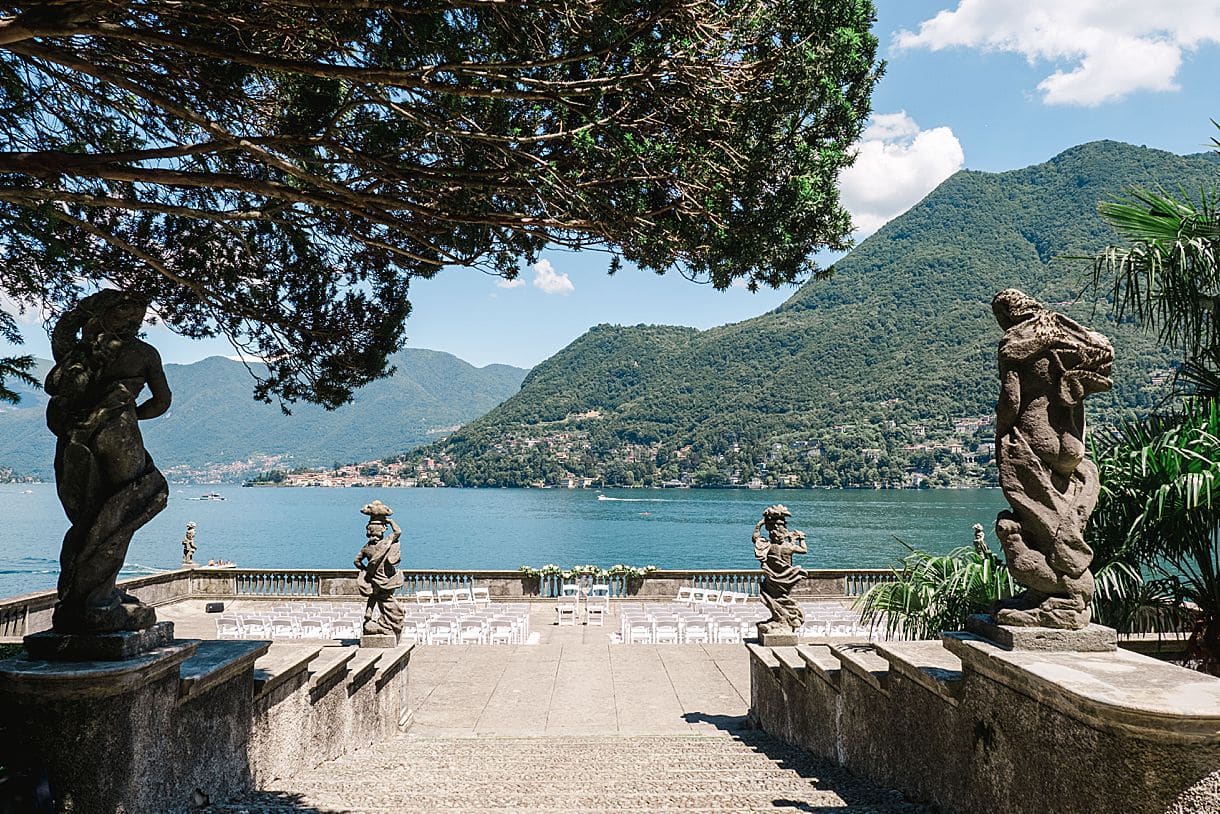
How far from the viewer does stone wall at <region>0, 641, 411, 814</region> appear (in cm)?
340

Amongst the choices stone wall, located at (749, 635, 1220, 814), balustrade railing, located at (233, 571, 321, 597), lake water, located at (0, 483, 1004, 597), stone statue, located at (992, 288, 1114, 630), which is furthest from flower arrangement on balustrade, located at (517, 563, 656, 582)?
lake water, located at (0, 483, 1004, 597)

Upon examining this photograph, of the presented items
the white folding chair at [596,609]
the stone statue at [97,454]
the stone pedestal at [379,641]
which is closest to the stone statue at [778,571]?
the stone pedestal at [379,641]

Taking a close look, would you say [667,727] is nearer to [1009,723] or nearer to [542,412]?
[1009,723]

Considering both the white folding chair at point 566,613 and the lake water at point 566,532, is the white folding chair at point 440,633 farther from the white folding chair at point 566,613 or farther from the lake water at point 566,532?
the lake water at point 566,532

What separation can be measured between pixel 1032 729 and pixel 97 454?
13.8 feet

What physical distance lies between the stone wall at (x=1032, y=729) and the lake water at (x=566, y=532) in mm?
40652

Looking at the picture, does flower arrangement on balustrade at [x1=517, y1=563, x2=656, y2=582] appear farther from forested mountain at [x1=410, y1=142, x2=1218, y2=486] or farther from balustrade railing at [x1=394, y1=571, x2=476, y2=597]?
forested mountain at [x1=410, y1=142, x2=1218, y2=486]

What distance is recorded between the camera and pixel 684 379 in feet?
543

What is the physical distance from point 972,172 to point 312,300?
174 m

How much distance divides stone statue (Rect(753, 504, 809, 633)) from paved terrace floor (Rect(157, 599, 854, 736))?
1120 millimetres

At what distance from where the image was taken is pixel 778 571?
11.4 metres

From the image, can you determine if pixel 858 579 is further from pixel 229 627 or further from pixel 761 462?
pixel 761 462

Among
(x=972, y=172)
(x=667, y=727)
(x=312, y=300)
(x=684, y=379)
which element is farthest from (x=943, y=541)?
(x=972, y=172)

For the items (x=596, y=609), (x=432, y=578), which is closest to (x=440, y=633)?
(x=596, y=609)
